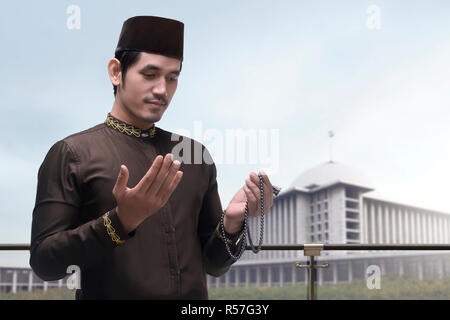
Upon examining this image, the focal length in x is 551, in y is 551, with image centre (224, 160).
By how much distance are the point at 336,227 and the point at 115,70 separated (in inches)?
4269

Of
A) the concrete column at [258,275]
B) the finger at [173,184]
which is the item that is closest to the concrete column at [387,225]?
the concrete column at [258,275]

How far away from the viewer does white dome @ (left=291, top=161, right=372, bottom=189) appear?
116 m

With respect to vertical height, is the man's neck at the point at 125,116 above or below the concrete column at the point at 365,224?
below

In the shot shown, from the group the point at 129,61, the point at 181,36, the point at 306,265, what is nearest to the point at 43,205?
the point at 129,61

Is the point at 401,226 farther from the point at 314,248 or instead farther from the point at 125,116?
the point at 125,116

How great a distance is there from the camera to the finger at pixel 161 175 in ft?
6.16

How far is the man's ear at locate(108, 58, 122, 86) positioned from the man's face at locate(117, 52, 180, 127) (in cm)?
7

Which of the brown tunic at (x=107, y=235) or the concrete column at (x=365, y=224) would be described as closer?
the brown tunic at (x=107, y=235)

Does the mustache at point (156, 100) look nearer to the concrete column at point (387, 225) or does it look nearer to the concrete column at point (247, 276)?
the concrete column at point (247, 276)

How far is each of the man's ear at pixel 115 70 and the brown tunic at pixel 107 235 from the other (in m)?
0.24

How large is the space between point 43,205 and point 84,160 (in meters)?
0.25

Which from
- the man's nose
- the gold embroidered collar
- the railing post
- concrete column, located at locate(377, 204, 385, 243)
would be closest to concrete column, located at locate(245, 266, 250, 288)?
concrete column, located at locate(377, 204, 385, 243)

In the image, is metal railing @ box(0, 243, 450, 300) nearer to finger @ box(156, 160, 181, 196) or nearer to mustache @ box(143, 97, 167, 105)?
mustache @ box(143, 97, 167, 105)

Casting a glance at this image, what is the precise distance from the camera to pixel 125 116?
2504mm
